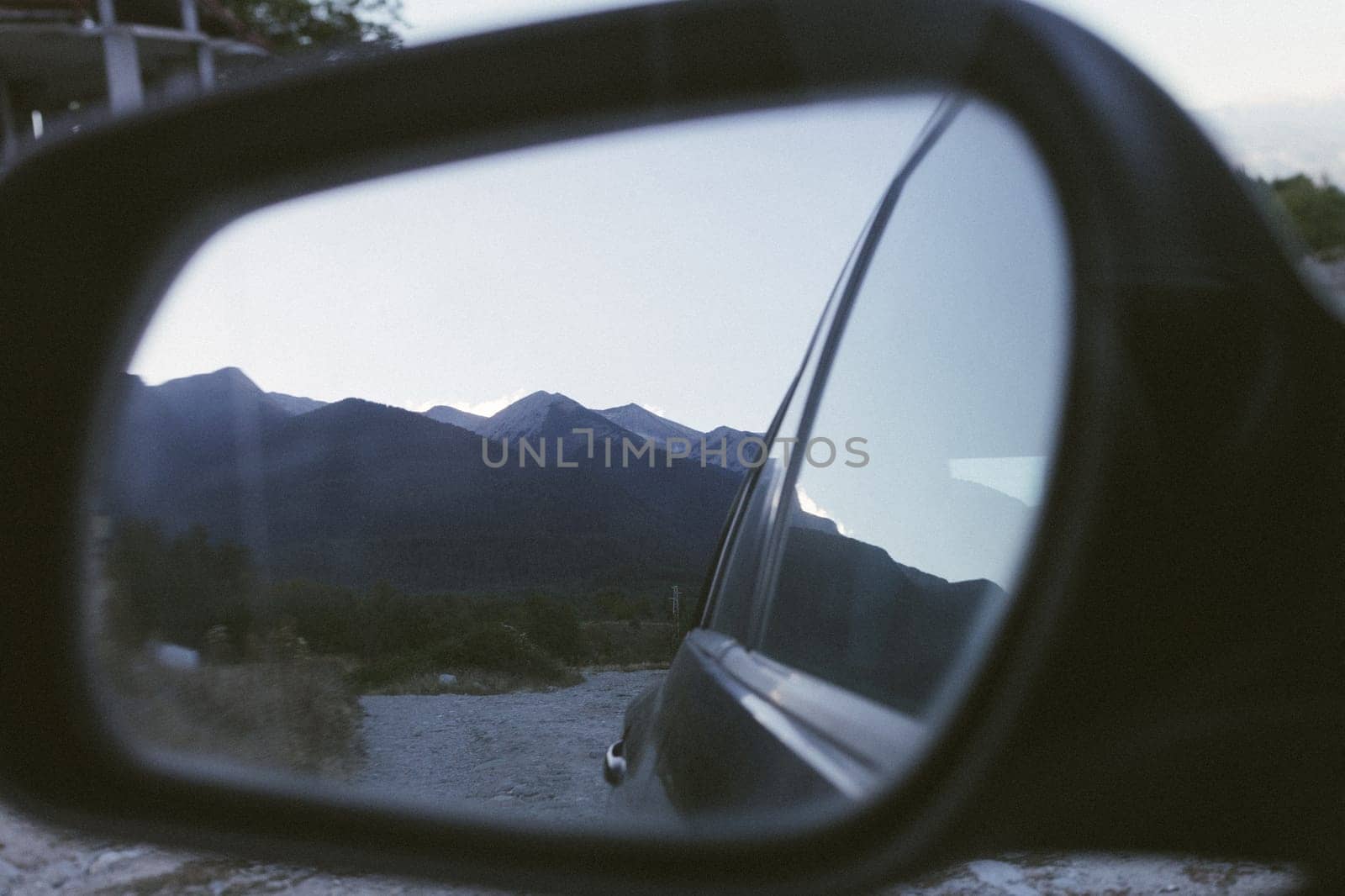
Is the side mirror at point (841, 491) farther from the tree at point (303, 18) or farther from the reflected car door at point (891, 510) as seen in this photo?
the tree at point (303, 18)

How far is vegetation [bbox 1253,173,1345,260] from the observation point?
1086mm

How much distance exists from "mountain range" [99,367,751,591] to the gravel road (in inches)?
Result: 34.1

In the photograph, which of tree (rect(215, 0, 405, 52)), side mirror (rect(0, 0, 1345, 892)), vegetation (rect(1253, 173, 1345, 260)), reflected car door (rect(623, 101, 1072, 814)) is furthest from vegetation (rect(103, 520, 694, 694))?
tree (rect(215, 0, 405, 52))

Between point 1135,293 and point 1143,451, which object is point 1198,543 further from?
point 1135,293

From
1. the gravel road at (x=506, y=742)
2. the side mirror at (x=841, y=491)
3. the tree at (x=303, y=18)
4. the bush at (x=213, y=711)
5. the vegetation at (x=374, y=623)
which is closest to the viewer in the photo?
the side mirror at (x=841, y=491)

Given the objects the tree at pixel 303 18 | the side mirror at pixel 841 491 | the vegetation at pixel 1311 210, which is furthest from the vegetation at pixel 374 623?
the tree at pixel 303 18

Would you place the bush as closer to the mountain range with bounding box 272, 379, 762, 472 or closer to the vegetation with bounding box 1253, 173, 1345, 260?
the mountain range with bounding box 272, 379, 762, 472

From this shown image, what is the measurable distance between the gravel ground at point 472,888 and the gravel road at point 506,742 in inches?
1.0

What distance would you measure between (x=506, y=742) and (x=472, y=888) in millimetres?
8305

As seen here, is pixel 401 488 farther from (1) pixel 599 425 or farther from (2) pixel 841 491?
(2) pixel 841 491

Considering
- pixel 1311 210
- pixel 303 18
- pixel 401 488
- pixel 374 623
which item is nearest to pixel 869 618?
pixel 1311 210

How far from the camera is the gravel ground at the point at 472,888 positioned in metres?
3.38

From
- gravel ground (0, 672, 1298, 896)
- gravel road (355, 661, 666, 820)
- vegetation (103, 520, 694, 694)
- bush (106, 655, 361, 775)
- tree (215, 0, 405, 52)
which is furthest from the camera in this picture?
tree (215, 0, 405, 52)

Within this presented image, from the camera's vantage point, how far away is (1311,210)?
47.4 inches
